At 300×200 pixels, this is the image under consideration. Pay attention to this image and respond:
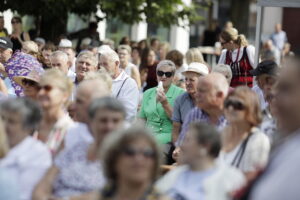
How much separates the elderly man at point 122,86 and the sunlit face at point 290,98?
6.84 metres

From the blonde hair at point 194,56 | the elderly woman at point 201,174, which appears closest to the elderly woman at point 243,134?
the elderly woman at point 201,174

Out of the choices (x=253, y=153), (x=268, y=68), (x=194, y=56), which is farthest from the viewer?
(x=194, y=56)

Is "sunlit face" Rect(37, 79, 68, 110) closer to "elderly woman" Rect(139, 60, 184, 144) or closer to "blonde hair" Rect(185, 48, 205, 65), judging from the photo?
"elderly woman" Rect(139, 60, 184, 144)

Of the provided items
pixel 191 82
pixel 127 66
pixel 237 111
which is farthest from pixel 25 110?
pixel 127 66

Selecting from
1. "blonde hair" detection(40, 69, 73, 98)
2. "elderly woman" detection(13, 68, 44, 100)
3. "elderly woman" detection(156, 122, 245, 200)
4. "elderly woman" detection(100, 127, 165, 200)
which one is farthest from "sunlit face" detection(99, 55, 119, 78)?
"elderly woman" detection(100, 127, 165, 200)

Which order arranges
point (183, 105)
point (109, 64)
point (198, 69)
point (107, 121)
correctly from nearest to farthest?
point (107, 121), point (183, 105), point (198, 69), point (109, 64)

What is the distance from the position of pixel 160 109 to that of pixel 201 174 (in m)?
5.11

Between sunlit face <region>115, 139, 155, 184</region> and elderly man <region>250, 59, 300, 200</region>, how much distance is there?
3.78ft

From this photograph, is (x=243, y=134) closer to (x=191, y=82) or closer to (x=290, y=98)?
(x=290, y=98)

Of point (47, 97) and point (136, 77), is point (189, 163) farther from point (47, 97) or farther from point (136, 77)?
point (136, 77)

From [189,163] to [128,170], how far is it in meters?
0.82

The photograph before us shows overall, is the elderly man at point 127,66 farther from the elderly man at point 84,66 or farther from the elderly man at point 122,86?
the elderly man at point 84,66

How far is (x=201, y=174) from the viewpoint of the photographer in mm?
6414

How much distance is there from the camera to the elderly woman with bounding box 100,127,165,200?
227 inches
